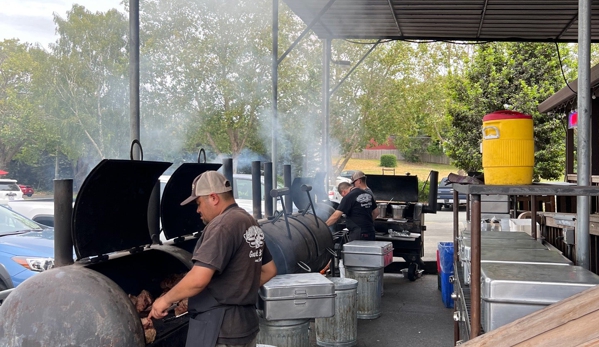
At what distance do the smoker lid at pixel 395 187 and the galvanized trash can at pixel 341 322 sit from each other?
5.42 metres

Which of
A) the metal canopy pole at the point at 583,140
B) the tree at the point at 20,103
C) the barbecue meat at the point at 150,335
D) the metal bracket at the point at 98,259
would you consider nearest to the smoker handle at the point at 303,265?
the barbecue meat at the point at 150,335

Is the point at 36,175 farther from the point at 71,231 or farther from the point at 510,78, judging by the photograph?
the point at 71,231

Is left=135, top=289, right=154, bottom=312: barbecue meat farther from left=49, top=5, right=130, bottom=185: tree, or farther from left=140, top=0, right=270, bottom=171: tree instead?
left=49, top=5, right=130, bottom=185: tree

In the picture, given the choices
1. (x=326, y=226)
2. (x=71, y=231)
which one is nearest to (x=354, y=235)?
(x=326, y=226)

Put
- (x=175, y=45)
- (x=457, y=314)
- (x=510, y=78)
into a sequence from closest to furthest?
(x=457, y=314), (x=175, y=45), (x=510, y=78)

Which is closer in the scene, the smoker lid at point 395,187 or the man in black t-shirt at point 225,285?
the man in black t-shirt at point 225,285

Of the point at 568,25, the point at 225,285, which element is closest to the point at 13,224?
the point at 225,285

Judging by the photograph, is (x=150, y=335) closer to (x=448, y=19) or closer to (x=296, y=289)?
(x=296, y=289)

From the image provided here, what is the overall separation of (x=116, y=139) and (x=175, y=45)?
8.34 meters

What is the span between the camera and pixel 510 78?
22.7 meters

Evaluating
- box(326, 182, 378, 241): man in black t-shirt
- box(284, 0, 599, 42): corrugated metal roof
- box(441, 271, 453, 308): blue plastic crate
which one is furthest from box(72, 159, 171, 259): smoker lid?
box(284, 0, 599, 42): corrugated metal roof

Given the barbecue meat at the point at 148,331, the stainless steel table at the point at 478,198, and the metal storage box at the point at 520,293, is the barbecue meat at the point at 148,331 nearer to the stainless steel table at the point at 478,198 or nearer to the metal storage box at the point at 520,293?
the stainless steel table at the point at 478,198

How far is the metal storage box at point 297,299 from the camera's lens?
4.75 meters

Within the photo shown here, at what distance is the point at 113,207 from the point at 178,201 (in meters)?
1.25
